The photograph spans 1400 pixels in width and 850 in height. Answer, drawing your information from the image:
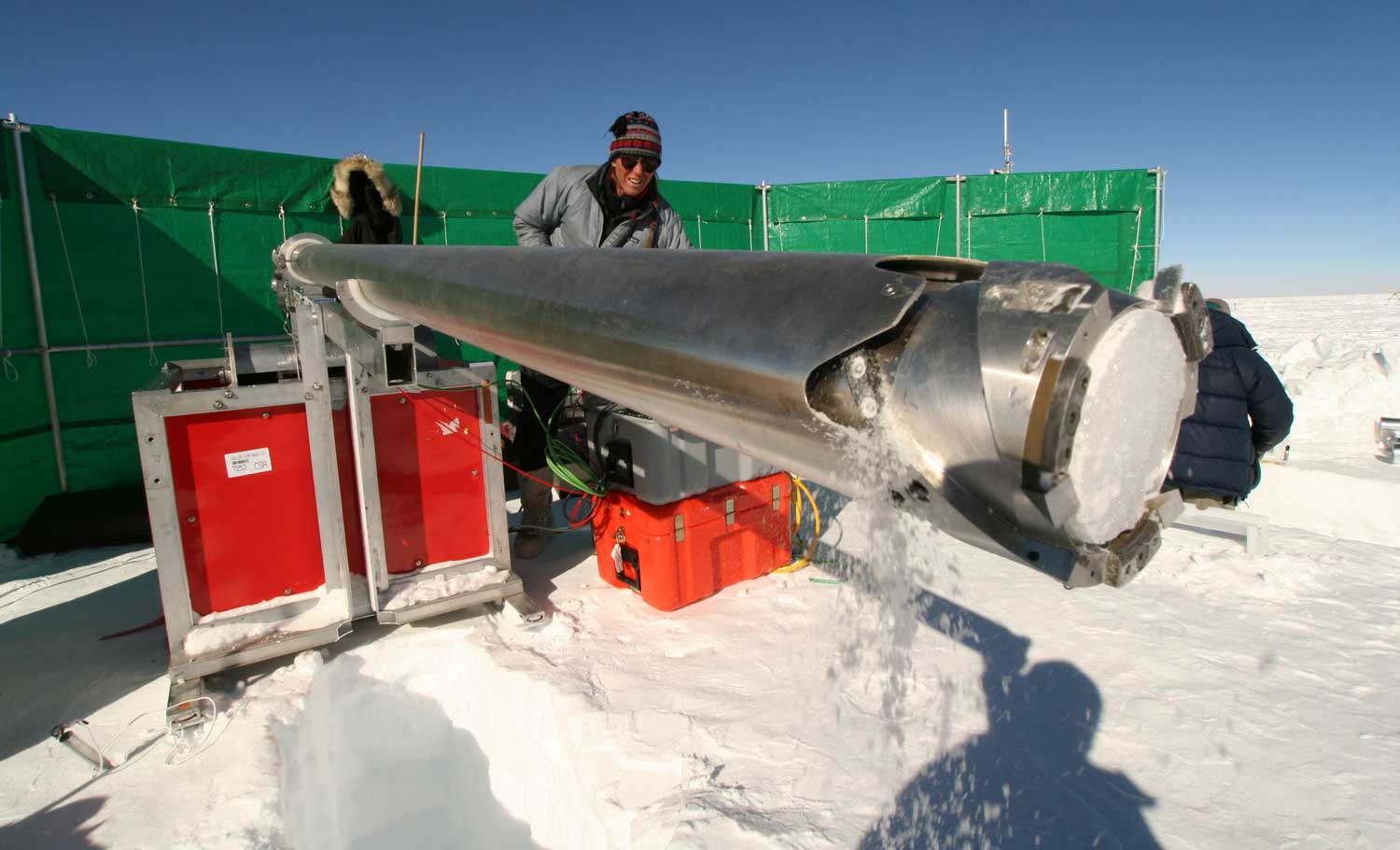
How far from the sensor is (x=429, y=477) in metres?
3.05

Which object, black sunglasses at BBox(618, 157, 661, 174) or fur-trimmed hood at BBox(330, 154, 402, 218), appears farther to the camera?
fur-trimmed hood at BBox(330, 154, 402, 218)

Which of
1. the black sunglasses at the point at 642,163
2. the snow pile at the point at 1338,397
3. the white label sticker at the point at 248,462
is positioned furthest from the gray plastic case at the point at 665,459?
the snow pile at the point at 1338,397

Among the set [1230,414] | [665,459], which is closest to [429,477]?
[665,459]

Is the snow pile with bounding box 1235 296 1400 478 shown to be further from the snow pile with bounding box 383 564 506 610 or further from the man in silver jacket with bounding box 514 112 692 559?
the snow pile with bounding box 383 564 506 610

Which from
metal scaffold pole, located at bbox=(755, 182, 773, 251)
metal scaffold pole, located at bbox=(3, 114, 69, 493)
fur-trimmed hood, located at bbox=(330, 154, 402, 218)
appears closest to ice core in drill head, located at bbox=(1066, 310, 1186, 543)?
fur-trimmed hood, located at bbox=(330, 154, 402, 218)

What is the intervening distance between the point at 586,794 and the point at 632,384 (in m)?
1.73

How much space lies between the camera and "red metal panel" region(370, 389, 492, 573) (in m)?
2.94

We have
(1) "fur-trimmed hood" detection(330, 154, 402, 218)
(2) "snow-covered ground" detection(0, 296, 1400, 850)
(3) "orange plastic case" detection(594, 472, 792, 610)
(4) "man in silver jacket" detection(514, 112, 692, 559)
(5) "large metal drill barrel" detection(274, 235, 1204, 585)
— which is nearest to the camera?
(5) "large metal drill barrel" detection(274, 235, 1204, 585)

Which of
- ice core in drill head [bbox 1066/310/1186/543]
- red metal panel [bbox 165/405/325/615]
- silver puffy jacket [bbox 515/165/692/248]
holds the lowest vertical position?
red metal panel [bbox 165/405/325/615]

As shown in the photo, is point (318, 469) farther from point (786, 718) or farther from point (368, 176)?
point (368, 176)

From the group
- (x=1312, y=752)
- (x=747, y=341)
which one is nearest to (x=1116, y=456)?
(x=747, y=341)

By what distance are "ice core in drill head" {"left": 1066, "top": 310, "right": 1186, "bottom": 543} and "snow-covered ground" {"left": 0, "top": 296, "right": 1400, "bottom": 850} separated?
1.47 feet

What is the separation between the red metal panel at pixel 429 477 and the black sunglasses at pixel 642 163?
1195 mm

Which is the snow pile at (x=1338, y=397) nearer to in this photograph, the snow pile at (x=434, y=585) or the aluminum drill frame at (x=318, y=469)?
the snow pile at (x=434, y=585)
